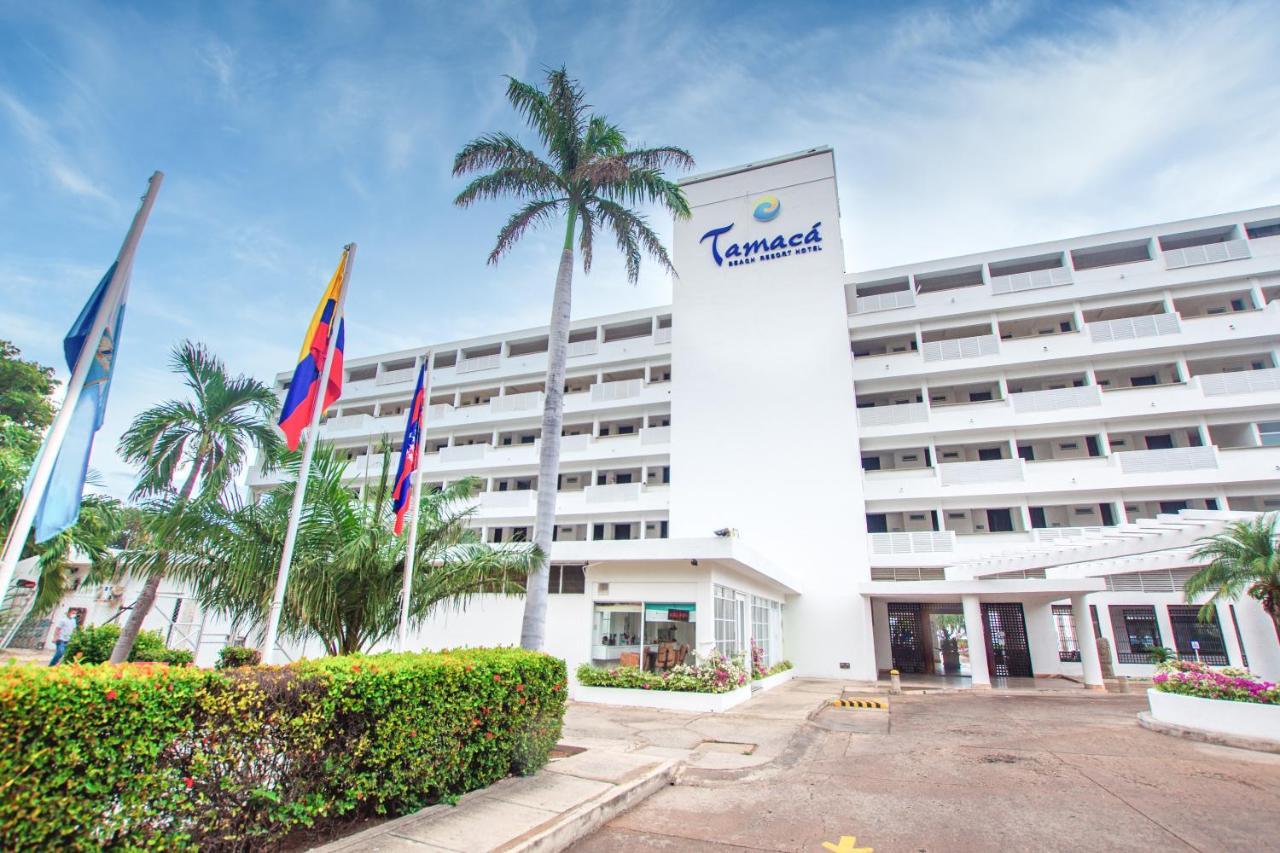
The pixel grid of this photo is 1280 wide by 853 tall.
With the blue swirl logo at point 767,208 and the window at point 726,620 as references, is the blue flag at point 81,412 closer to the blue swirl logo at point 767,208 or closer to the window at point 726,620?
the window at point 726,620

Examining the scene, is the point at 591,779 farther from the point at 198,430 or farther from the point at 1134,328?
the point at 1134,328

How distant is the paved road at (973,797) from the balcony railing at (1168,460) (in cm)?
1527

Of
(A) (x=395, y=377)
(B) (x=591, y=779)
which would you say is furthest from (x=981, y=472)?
(A) (x=395, y=377)

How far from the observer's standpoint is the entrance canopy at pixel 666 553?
14.5 m

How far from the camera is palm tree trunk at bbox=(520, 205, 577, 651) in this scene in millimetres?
9977

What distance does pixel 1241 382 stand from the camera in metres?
22.7

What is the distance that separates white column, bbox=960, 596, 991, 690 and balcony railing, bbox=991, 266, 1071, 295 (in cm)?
1373

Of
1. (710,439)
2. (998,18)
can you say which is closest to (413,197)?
(998,18)

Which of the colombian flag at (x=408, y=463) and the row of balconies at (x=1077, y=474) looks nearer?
the colombian flag at (x=408, y=463)

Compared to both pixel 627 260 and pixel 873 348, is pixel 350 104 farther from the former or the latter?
pixel 873 348

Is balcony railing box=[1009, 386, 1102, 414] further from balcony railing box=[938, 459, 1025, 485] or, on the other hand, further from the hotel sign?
the hotel sign

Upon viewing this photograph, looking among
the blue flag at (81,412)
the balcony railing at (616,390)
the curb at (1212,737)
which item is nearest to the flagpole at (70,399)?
the blue flag at (81,412)

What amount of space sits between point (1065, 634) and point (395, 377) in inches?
1538

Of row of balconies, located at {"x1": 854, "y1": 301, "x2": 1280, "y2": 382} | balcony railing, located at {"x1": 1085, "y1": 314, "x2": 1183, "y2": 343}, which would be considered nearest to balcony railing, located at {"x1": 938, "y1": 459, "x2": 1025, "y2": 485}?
row of balconies, located at {"x1": 854, "y1": 301, "x2": 1280, "y2": 382}
